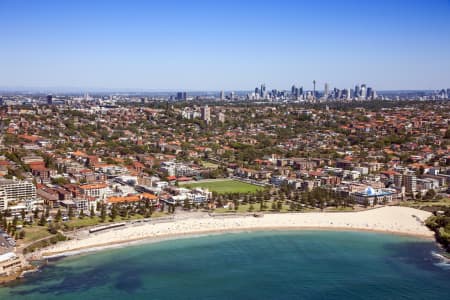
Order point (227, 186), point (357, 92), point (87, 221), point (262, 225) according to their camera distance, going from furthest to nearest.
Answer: point (357, 92), point (227, 186), point (262, 225), point (87, 221)

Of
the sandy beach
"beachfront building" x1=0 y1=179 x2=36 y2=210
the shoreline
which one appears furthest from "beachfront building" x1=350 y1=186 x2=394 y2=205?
"beachfront building" x1=0 y1=179 x2=36 y2=210

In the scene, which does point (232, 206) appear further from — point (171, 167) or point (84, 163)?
point (84, 163)

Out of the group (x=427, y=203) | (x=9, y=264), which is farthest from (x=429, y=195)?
(x=9, y=264)

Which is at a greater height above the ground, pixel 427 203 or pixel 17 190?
pixel 17 190

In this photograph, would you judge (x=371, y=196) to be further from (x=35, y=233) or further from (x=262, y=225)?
(x=35, y=233)

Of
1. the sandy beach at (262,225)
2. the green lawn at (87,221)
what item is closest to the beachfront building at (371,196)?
the sandy beach at (262,225)

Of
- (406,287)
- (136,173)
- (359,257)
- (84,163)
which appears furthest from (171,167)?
(406,287)

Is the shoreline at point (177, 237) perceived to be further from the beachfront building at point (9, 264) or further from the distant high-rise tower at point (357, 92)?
the distant high-rise tower at point (357, 92)

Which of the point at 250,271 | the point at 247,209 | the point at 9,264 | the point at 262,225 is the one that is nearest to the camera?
the point at 9,264
